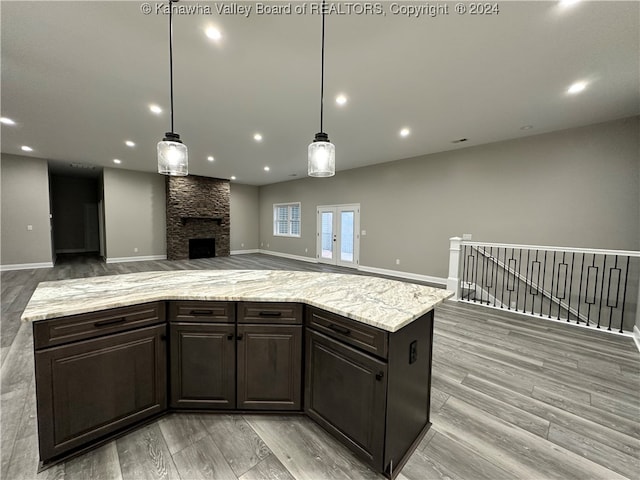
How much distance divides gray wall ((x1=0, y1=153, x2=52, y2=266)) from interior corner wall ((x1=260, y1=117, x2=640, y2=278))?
326 inches

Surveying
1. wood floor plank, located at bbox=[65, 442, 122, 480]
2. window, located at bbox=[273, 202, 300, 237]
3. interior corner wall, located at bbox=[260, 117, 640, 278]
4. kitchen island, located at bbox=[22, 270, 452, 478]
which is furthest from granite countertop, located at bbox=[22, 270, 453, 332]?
window, located at bbox=[273, 202, 300, 237]

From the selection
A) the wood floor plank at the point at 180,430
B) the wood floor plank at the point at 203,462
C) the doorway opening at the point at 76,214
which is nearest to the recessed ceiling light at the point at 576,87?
the wood floor plank at the point at 203,462

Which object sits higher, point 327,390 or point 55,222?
point 55,222

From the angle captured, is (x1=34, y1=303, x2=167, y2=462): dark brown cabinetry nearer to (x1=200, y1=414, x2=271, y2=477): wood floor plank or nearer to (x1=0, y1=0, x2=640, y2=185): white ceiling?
(x1=200, y1=414, x2=271, y2=477): wood floor plank

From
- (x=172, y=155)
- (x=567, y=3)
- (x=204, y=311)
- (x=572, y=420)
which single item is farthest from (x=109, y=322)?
(x=567, y=3)

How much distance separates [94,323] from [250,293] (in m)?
0.91

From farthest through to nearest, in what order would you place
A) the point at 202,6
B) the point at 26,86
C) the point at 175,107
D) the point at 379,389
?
the point at 175,107 → the point at 26,86 → the point at 202,6 → the point at 379,389

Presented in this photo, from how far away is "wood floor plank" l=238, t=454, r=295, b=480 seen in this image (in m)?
1.48

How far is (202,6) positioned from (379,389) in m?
2.96

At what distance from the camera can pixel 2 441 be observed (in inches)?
65.9

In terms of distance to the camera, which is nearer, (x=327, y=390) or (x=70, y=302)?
(x=70, y=302)

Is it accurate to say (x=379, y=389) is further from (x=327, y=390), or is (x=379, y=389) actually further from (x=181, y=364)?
(x=181, y=364)

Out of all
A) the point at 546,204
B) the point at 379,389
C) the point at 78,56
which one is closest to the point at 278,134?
the point at 78,56

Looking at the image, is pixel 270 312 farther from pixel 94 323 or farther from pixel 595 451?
pixel 595 451
